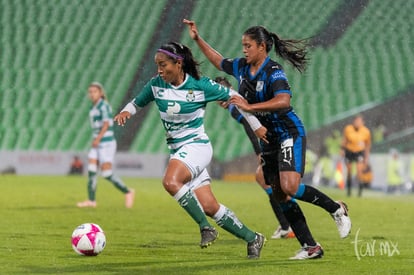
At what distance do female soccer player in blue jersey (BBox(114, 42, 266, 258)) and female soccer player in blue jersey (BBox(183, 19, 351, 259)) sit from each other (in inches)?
12.1

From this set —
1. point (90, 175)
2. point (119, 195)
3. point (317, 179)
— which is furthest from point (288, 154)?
point (317, 179)

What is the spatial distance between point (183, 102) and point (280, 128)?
861mm

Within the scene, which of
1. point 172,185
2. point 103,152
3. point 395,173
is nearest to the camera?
point 172,185

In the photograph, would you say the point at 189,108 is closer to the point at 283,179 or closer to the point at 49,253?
the point at 283,179

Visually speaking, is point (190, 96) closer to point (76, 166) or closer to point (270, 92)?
point (270, 92)

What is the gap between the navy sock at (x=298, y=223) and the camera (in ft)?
25.6

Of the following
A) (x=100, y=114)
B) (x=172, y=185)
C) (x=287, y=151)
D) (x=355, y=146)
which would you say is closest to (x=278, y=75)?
(x=287, y=151)

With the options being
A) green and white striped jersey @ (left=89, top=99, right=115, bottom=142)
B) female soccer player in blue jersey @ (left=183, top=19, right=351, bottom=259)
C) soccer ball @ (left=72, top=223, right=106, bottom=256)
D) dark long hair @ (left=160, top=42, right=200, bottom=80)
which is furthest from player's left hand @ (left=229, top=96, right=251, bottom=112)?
green and white striped jersey @ (left=89, top=99, right=115, bottom=142)

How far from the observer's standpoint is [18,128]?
990 inches

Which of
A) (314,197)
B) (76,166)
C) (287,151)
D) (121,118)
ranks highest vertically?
(287,151)

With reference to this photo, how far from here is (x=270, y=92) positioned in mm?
7508

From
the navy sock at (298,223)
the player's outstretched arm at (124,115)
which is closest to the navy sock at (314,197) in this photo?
the navy sock at (298,223)

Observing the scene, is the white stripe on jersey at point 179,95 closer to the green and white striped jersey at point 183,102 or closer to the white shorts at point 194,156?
the green and white striped jersey at point 183,102

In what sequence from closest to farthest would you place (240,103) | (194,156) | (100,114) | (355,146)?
1. (240,103)
2. (194,156)
3. (100,114)
4. (355,146)
